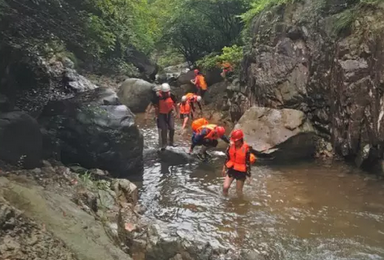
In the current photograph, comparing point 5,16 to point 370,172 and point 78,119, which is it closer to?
point 78,119

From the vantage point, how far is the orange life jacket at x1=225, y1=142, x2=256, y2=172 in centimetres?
802

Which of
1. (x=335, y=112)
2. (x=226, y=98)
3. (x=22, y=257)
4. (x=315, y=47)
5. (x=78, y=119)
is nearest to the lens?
(x=22, y=257)

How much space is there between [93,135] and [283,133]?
4740mm

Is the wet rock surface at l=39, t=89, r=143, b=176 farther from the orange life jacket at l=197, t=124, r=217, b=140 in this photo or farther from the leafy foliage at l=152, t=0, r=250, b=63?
the leafy foliage at l=152, t=0, r=250, b=63

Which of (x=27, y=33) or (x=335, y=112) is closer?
(x=27, y=33)

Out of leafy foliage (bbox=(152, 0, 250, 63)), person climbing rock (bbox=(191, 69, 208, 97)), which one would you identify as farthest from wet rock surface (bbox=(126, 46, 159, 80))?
person climbing rock (bbox=(191, 69, 208, 97))

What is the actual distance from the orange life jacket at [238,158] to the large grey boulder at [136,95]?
11.5 metres

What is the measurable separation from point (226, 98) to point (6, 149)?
11.7 metres

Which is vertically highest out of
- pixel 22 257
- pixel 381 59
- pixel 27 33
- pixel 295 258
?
pixel 27 33

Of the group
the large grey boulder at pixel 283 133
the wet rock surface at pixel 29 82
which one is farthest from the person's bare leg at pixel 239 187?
the wet rock surface at pixel 29 82

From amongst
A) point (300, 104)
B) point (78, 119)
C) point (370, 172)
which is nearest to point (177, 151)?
point (78, 119)

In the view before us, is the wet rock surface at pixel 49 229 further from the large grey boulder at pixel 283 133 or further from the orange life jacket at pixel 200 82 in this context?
the orange life jacket at pixel 200 82

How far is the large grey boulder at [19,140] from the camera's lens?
20.2 ft

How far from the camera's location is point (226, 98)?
1706cm
